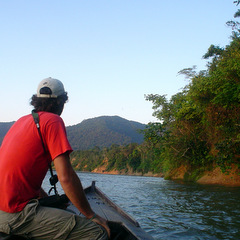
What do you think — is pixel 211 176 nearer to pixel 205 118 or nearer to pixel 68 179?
pixel 205 118

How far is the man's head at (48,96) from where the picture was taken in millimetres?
2449

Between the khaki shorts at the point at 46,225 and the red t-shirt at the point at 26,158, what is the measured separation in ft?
0.23

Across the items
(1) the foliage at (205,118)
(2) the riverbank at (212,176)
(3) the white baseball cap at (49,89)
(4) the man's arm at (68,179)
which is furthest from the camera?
(2) the riverbank at (212,176)

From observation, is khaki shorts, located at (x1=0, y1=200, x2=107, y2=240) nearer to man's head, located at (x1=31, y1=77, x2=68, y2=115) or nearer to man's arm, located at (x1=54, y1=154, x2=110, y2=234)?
man's arm, located at (x1=54, y1=154, x2=110, y2=234)

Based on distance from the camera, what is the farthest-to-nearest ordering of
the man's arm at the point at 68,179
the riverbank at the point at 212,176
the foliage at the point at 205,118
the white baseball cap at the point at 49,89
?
1. the riverbank at the point at 212,176
2. the foliage at the point at 205,118
3. the white baseball cap at the point at 49,89
4. the man's arm at the point at 68,179

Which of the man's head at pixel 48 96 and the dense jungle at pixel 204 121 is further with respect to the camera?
the dense jungle at pixel 204 121

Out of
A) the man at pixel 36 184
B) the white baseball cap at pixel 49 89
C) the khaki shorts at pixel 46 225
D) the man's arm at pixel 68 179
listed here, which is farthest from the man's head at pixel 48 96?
the khaki shorts at pixel 46 225

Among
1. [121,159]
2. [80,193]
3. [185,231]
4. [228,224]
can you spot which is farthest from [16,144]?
[121,159]

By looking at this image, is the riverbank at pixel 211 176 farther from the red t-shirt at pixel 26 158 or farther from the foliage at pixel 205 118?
the red t-shirt at pixel 26 158

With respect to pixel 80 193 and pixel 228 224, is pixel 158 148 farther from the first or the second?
pixel 80 193

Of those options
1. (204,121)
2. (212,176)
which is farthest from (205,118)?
(212,176)

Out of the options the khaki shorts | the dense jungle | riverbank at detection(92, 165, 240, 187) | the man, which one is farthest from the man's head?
riverbank at detection(92, 165, 240, 187)

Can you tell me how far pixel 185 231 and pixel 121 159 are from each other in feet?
245

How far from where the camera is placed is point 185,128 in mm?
26344
